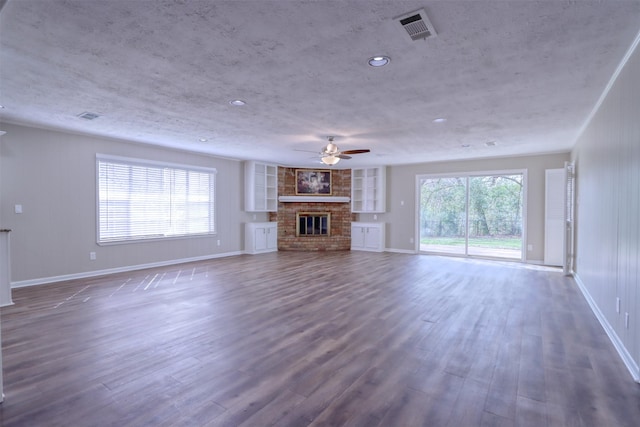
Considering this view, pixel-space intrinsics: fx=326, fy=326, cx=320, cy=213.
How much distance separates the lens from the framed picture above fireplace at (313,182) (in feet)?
31.9

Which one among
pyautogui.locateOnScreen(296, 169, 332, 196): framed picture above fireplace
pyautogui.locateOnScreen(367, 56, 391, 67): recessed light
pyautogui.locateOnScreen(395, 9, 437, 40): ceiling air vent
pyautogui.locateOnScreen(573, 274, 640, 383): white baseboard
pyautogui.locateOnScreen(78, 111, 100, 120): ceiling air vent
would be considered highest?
pyautogui.locateOnScreen(78, 111, 100, 120): ceiling air vent

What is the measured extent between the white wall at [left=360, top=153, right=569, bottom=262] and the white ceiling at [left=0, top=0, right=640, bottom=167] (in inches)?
93.0

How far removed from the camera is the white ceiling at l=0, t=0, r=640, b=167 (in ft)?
6.79

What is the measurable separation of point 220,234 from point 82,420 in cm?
635

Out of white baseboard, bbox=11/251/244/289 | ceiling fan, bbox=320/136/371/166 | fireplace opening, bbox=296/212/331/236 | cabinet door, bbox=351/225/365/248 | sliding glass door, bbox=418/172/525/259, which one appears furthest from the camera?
fireplace opening, bbox=296/212/331/236

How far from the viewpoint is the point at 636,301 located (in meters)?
2.40

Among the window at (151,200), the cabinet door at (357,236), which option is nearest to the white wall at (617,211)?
the cabinet door at (357,236)

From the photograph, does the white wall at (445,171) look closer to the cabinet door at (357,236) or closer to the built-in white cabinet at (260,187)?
the cabinet door at (357,236)

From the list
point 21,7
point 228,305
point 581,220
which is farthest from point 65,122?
point 581,220

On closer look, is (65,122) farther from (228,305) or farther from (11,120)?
(228,305)

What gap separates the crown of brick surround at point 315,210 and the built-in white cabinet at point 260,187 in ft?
0.97

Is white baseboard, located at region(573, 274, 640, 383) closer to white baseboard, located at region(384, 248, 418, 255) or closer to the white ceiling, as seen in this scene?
the white ceiling

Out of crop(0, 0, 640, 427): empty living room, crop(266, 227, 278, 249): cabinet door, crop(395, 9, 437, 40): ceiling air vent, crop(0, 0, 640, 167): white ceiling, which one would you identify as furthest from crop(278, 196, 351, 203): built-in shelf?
crop(395, 9, 437, 40): ceiling air vent

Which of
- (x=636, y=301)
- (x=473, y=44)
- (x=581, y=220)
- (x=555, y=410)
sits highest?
(x=473, y=44)
